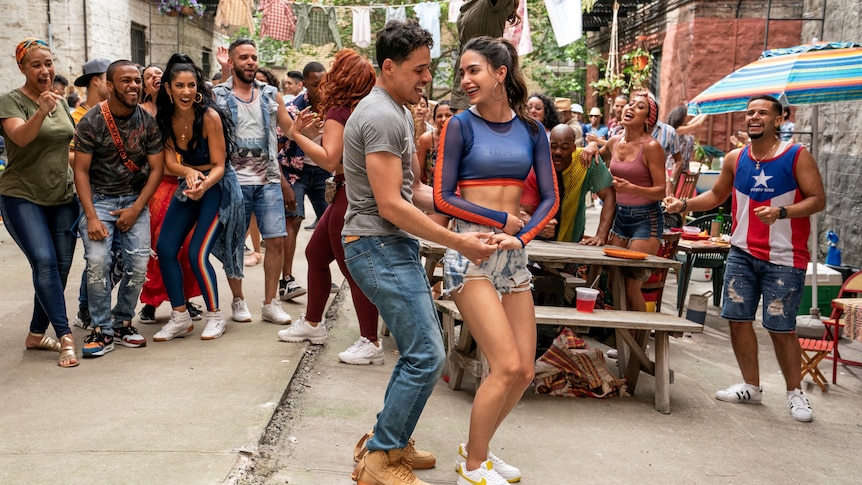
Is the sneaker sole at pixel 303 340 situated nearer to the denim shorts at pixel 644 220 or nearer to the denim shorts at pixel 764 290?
the denim shorts at pixel 644 220

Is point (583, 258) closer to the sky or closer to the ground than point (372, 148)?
closer to the ground

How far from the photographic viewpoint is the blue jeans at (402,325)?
3.35m

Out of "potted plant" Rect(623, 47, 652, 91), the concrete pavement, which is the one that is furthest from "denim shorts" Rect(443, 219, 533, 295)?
"potted plant" Rect(623, 47, 652, 91)

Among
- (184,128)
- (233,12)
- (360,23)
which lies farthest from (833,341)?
(360,23)

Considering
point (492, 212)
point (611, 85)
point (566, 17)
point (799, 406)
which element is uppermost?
point (566, 17)

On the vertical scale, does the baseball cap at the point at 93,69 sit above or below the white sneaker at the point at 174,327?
above

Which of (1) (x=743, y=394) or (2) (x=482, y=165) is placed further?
(1) (x=743, y=394)

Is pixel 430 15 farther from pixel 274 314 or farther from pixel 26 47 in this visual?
pixel 26 47

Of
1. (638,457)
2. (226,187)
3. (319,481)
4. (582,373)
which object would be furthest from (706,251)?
(319,481)

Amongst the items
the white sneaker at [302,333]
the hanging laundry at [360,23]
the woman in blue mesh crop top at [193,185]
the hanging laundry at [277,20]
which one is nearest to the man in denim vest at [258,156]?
the woman in blue mesh crop top at [193,185]

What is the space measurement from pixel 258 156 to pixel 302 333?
1432 mm

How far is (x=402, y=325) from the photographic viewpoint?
336 centimetres

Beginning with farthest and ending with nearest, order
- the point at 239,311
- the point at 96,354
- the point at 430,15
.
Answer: the point at 430,15, the point at 239,311, the point at 96,354

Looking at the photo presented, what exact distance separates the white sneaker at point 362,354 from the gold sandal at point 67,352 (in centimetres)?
165
